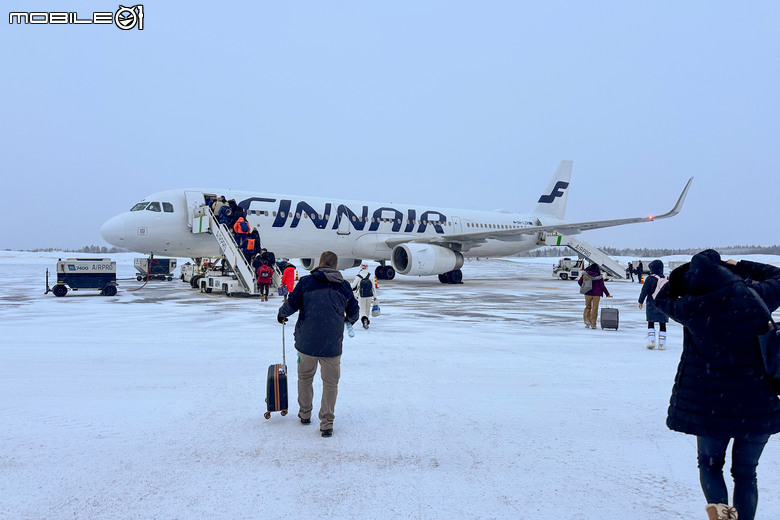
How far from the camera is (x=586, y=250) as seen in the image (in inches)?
1073

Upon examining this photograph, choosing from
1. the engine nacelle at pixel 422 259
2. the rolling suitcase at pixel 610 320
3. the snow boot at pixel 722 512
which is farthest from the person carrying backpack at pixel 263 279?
the snow boot at pixel 722 512

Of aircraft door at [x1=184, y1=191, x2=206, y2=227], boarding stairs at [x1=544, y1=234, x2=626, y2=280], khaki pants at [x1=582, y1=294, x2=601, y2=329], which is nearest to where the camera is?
khaki pants at [x1=582, y1=294, x2=601, y2=329]

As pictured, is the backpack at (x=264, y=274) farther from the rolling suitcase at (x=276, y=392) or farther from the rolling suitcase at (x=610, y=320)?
the rolling suitcase at (x=276, y=392)

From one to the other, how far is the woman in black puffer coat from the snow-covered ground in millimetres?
541

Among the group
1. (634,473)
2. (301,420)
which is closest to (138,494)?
(301,420)

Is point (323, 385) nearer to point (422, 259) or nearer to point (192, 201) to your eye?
point (192, 201)

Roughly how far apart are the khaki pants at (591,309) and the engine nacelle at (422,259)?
1070 cm

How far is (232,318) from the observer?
37.0 ft

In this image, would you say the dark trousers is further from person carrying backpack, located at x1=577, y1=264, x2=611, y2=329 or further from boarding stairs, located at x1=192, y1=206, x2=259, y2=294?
boarding stairs, located at x1=192, y1=206, x2=259, y2=294

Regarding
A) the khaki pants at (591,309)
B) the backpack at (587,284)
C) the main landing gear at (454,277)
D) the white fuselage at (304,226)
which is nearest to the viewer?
the backpack at (587,284)

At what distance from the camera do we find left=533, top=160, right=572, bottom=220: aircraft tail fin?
31938mm

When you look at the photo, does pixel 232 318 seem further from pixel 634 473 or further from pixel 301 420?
pixel 634 473

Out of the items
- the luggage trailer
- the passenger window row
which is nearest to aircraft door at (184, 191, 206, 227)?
the passenger window row

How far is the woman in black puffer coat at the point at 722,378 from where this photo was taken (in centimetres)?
260
